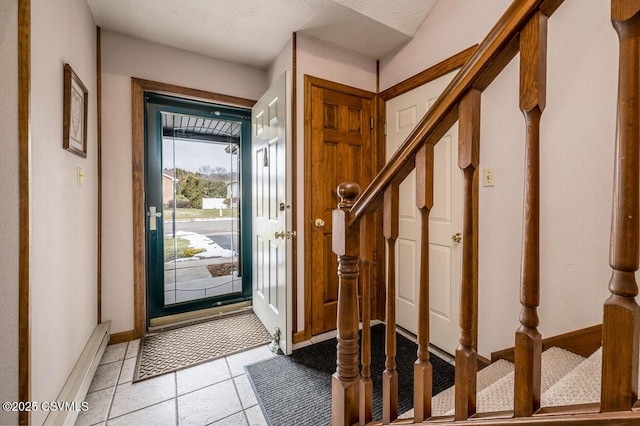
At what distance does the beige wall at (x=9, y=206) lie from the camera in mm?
986

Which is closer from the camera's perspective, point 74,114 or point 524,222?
point 524,222

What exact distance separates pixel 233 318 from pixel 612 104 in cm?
296

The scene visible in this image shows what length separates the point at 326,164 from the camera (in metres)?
2.39

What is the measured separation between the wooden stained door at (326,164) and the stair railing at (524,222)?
133 cm

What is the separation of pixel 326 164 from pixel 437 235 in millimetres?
1029

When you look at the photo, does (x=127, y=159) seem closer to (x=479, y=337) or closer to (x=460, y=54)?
(x=460, y=54)

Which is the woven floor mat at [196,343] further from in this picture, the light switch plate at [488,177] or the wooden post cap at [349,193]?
the light switch plate at [488,177]

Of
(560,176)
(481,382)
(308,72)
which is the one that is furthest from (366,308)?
(308,72)

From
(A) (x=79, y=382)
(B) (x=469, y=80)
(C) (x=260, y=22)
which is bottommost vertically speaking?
(A) (x=79, y=382)

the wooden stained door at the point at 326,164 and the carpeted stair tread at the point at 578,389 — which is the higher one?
the wooden stained door at the point at 326,164

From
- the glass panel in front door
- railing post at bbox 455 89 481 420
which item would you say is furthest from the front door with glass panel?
railing post at bbox 455 89 481 420

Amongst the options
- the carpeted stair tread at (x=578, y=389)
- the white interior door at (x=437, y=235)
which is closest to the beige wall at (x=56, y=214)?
the carpeted stair tread at (x=578, y=389)

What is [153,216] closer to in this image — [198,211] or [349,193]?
[198,211]

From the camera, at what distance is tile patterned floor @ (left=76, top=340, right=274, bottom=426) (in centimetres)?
149
